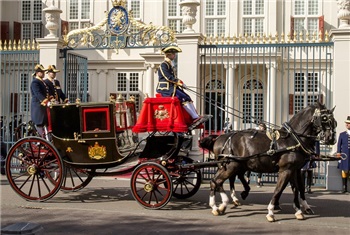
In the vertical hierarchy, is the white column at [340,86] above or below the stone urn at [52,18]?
below

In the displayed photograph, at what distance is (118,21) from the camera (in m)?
13.2

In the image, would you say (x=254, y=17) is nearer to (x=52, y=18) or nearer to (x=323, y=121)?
(x=52, y=18)

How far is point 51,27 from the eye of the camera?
13633 millimetres

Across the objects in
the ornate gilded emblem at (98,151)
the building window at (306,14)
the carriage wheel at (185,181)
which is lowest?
the carriage wheel at (185,181)

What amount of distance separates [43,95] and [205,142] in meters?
3.39

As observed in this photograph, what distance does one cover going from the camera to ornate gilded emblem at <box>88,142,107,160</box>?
9.58 meters

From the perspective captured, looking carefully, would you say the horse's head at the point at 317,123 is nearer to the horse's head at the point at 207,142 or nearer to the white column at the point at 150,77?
the horse's head at the point at 207,142

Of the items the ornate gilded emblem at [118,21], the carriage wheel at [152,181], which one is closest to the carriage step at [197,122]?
the carriage wheel at [152,181]

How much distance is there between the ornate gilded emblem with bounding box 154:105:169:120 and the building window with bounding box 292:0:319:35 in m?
19.7

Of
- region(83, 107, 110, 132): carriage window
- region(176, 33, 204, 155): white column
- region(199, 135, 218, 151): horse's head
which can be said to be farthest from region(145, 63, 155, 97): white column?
region(199, 135, 218, 151): horse's head

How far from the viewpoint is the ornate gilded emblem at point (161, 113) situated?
9227mm

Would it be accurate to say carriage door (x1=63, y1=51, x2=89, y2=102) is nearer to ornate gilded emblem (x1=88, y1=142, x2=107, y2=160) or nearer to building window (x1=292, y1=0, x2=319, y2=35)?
ornate gilded emblem (x1=88, y1=142, x2=107, y2=160)

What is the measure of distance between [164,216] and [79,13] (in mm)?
22481

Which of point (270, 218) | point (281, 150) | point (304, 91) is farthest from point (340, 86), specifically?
point (304, 91)
